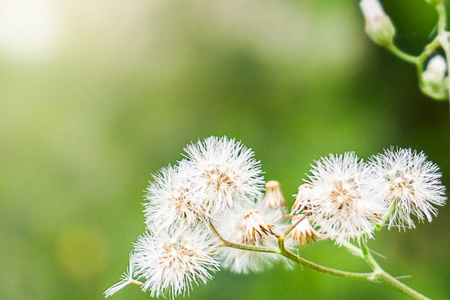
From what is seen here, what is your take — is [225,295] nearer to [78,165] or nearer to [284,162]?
[284,162]

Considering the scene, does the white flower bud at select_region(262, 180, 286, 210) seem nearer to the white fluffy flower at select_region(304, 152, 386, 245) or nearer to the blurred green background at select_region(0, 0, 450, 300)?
the white fluffy flower at select_region(304, 152, 386, 245)

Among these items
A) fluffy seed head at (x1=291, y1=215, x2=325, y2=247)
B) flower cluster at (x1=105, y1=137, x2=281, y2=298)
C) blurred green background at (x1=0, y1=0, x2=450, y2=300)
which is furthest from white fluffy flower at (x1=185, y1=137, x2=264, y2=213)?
blurred green background at (x1=0, y1=0, x2=450, y2=300)

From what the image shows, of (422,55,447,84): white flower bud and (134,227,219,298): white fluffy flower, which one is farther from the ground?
(422,55,447,84): white flower bud

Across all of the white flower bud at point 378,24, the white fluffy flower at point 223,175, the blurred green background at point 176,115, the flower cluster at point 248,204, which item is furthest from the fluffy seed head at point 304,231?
the blurred green background at point 176,115

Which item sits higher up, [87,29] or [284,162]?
[87,29]

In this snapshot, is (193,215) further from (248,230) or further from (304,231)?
(304,231)

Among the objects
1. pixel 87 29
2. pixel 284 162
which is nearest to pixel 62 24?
pixel 87 29

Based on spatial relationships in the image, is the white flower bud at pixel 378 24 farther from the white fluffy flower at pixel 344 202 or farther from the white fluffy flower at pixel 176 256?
the white fluffy flower at pixel 176 256

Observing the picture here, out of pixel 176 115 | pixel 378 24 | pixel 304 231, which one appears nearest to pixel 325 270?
pixel 304 231

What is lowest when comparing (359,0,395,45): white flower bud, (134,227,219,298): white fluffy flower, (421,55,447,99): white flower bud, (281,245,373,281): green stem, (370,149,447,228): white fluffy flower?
(134,227,219,298): white fluffy flower
